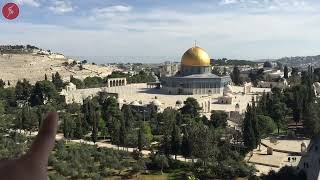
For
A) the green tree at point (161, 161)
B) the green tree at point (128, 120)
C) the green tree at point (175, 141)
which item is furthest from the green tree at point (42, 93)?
the green tree at point (161, 161)

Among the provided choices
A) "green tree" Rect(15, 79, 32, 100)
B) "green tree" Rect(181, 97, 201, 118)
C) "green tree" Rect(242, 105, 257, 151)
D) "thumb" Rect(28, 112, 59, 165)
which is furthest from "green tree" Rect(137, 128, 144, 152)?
"thumb" Rect(28, 112, 59, 165)

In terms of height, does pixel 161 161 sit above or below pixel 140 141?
below

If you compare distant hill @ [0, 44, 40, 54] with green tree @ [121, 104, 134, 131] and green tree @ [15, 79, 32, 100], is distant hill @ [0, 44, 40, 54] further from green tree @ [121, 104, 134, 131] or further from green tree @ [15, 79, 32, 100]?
green tree @ [121, 104, 134, 131]

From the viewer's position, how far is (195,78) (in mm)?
35250

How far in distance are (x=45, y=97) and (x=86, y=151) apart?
15984 millimetres

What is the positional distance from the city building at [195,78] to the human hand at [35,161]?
112 feet

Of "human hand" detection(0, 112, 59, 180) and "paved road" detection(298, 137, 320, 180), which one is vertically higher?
"human hand" detection(0, 112, 59, 180)

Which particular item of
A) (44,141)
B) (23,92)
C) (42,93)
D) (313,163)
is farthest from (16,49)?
(44,141)

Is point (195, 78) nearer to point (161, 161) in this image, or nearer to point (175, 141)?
point (175, 141)

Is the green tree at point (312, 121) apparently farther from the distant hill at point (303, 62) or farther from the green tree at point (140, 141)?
the distant hill at point (303, 62)

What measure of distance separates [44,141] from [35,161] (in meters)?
0.07

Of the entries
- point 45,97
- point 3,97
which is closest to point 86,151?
point 45,97

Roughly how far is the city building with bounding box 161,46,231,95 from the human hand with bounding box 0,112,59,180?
3407cm

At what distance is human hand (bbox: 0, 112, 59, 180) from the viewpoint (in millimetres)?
1152
